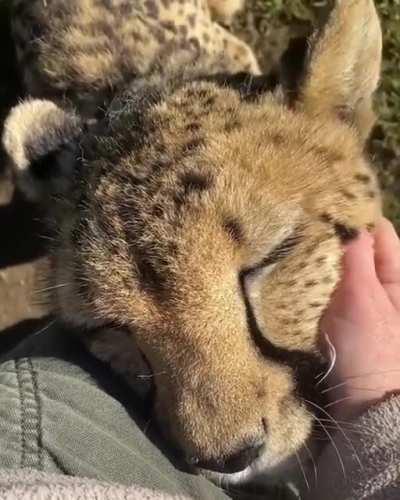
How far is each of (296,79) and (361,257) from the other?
360mm

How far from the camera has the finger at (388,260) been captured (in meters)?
1.73

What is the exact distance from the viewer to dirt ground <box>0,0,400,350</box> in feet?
8.84

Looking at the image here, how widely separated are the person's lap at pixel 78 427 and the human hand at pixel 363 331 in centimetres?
38

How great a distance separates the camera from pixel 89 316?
1.61m

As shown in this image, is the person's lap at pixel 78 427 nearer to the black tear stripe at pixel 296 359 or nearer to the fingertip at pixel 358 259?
the black tear stripe at pixel 296 359

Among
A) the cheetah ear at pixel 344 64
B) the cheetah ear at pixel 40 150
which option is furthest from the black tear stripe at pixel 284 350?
the cheetah ear at pixel 40 150

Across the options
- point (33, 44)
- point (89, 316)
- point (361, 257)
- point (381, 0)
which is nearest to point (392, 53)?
point (381, 0)

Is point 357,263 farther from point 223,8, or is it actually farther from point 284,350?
point 223,8

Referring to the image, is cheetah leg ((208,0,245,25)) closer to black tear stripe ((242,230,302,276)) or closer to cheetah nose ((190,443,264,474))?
black tear stripe ((242,230,302,276))

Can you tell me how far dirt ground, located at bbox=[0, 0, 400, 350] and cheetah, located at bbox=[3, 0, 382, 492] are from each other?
0.99m

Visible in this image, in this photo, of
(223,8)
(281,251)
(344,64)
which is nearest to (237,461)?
(281,251)

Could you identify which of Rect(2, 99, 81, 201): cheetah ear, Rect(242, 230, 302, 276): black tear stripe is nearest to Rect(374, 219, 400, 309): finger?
Rect(242, 230, 302, 276): black tear stripe

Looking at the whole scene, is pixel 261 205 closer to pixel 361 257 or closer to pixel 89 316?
pixel 361 257

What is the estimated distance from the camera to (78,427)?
5.56ft
